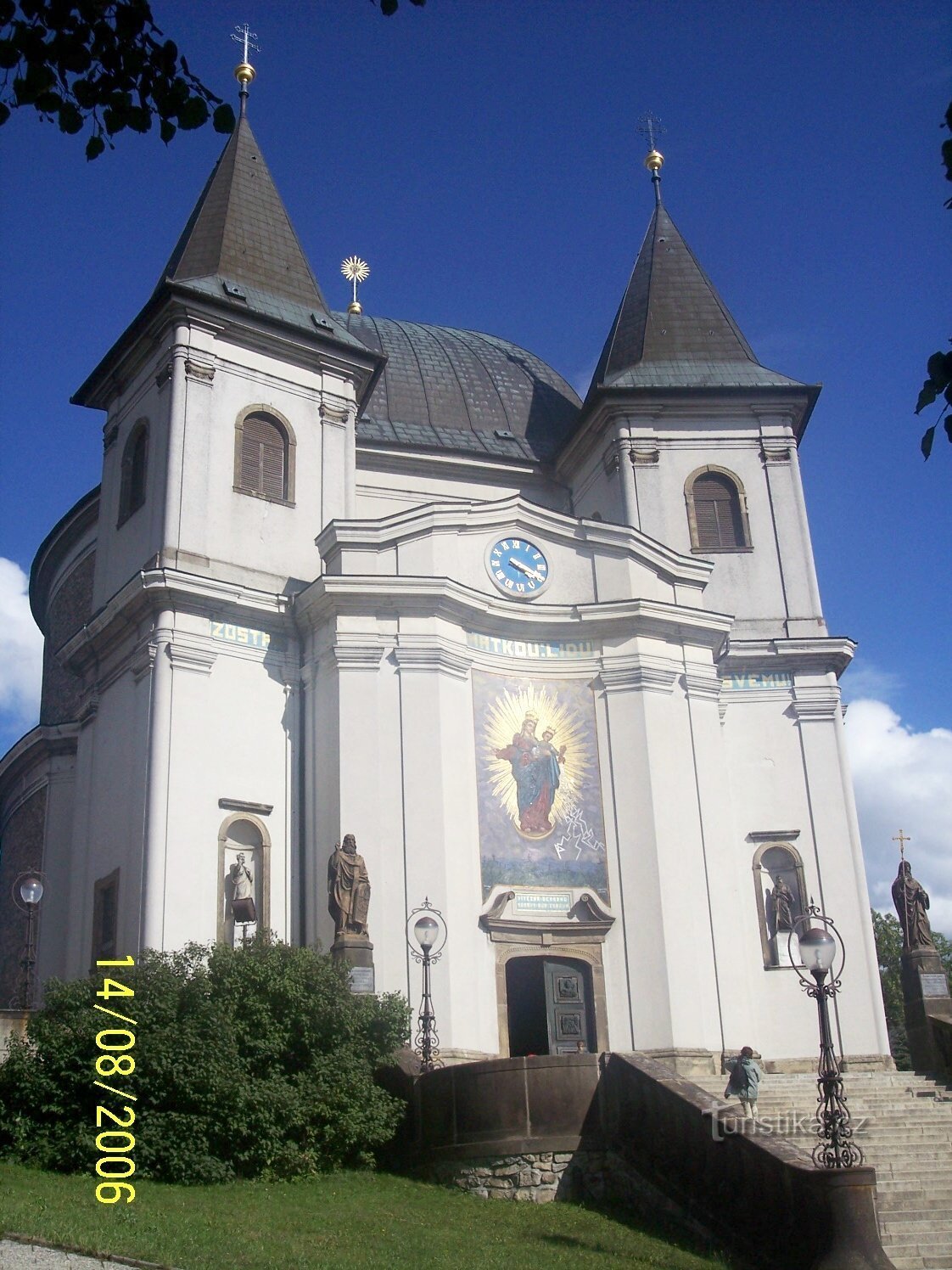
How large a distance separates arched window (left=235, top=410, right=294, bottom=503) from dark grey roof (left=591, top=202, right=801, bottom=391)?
7.80 m

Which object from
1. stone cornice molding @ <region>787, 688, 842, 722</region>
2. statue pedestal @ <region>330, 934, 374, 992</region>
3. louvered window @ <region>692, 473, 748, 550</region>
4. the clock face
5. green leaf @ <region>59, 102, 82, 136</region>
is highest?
louvered window @ <region>692, 473, 748, 550</region>

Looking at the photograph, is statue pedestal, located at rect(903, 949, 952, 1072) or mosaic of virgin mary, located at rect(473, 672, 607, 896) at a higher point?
mosaic of virgin mary, located at rect(473, 672, 607, 896)

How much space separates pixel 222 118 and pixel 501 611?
20301mm

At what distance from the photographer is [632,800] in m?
27.1

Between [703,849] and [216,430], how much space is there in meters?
12.5

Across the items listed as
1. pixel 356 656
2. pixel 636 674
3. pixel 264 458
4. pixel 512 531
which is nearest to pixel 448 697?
pixel 356 656

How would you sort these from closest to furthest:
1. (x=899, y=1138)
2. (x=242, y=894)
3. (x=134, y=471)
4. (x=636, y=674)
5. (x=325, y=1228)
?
(x=325, y=1228) < (x=899, y=1138) < (x=242, y=894) < (x=636, y=674) < (x=134, y=471)

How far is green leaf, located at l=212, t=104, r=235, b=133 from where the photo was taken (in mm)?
8242

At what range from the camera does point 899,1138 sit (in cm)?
1947

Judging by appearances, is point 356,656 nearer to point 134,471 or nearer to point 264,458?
point 264,458

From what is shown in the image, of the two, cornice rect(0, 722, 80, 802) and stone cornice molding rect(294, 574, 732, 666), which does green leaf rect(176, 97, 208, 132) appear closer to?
stone cornice molding rect(294, 574, 732, 666)

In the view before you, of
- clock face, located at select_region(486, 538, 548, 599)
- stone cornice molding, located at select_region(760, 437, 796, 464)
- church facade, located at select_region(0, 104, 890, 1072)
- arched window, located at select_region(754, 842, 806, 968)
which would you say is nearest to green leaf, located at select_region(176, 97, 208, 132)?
church facade, located at select_region(0, 104, 890, 1072)

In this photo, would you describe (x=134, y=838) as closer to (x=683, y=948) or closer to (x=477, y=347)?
(x=683, y=948)

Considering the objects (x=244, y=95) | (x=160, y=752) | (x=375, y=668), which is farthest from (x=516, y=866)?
(x=244, y=95)
